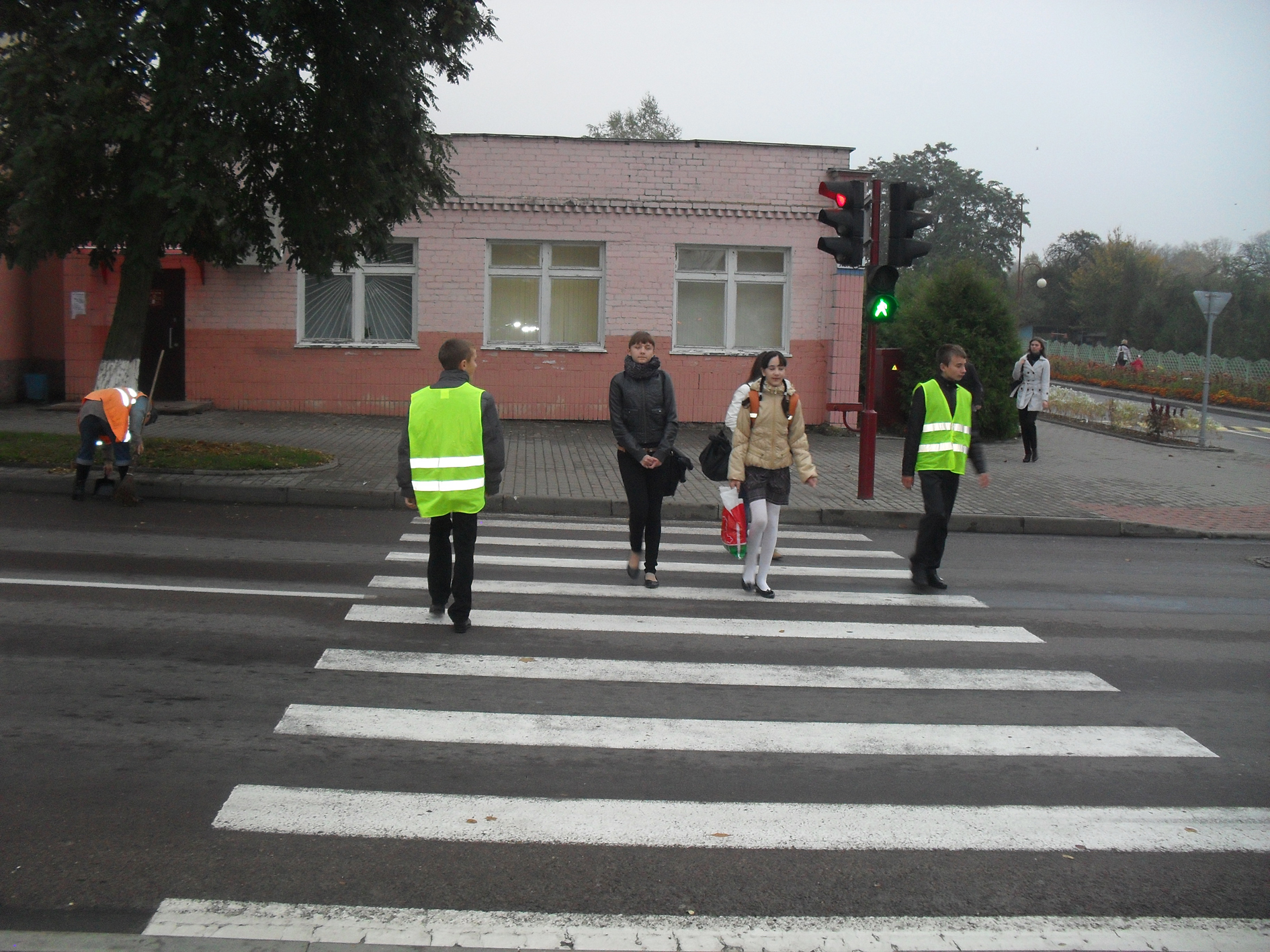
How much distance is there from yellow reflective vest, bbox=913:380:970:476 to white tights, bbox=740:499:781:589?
1343 mm

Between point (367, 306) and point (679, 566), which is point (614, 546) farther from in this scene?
point (367, 306)

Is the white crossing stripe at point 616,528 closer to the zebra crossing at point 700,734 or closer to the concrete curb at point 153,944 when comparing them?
the zebra crossing at point 700,734

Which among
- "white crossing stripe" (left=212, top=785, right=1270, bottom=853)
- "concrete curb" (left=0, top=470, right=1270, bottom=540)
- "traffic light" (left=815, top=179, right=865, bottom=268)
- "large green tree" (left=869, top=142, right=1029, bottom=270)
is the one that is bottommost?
"white crossing stripe" (left=212, top=785, right=1270, bottom=853)

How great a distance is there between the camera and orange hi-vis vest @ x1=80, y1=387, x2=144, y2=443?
36.8 feet

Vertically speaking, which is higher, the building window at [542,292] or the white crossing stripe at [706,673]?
the building window at [542,292]

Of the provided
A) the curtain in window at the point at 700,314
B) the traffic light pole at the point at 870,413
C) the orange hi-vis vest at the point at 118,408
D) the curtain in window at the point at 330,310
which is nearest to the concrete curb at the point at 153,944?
the orange hi-vis vest at the point at 118,408

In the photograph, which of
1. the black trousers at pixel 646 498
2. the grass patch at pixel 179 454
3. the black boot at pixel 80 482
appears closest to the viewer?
the black trousers at pixel 646 498

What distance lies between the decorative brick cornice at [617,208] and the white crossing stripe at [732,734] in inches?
590

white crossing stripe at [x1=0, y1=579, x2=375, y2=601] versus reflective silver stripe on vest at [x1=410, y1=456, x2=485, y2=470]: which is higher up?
reflective silver stripe on vest at [x1=410, y1=456, x2=485, y2=470]

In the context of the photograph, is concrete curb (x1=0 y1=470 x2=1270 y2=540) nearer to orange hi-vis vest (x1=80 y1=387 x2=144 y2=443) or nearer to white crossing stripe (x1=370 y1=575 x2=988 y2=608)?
orange hi-vis vest (x1=80 y1=387 x2=144 y2=443)

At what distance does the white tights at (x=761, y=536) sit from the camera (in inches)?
327

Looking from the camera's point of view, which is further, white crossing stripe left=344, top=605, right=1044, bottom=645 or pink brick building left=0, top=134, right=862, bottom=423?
pink brick building left=0, top=134, right=862, bottom=423

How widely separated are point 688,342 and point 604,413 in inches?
80.2

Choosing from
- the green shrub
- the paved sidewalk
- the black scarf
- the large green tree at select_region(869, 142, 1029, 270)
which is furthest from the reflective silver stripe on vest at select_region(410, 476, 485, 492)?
the large green tree at select_region(869, 142, 1029, 270)
